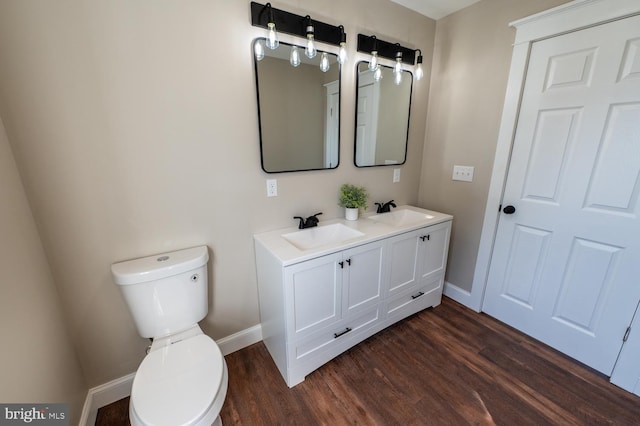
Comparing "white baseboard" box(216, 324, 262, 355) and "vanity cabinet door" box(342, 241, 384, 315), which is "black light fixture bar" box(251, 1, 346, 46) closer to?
"vanity cabinet door" box(342, 241, 384, 315)

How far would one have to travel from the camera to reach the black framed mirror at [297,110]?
60.7 inches

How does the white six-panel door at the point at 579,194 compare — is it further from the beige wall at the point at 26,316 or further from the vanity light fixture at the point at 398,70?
the beige wall at the point at 26,316

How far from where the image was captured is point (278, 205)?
1.72 m

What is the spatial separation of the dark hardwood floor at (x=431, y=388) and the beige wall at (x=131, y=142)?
0.48m

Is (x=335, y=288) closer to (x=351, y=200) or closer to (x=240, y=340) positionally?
(x=351, y=200)

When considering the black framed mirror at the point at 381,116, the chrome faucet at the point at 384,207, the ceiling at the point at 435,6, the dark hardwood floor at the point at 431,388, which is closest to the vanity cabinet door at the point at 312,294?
the dark hardwood floor at the point at 431,388

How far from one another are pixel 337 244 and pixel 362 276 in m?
0.32

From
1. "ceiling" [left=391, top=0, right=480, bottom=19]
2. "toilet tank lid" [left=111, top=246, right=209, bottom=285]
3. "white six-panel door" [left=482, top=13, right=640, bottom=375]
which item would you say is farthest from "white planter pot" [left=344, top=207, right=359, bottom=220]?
"ceiling" [left=391, top=0, right=480, bottom=19]

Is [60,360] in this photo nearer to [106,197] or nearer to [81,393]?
[81,393]

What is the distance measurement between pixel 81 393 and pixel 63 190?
3.39ft

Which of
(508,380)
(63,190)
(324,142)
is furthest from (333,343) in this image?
(63,190)

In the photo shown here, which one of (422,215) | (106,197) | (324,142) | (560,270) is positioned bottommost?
(560,270)

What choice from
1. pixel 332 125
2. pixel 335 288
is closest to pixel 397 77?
pixel 332 125

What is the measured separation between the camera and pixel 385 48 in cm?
189
